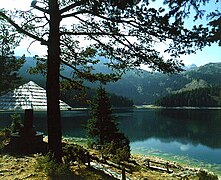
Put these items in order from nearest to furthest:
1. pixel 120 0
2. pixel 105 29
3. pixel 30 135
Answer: pixel 120 0
pixel 105 29
pixel 30 135

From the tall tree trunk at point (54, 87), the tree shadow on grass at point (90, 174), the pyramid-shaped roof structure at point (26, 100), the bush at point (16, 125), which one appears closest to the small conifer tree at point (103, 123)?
the bush at point (16, 125)

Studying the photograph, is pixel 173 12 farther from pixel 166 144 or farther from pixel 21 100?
pixel 166 144

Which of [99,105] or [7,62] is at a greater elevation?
[7,62]

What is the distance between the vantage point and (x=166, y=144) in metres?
58.4

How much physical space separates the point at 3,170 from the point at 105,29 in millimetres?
6380

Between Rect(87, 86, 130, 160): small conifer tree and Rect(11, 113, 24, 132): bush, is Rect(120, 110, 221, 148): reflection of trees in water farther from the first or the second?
Rect(11, 113, 24, 132): bush

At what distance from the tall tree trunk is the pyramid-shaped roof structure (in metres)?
3.00

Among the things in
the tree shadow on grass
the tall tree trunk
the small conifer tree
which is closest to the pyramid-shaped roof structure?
the tall tree trunk

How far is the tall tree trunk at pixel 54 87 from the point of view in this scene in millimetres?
10078

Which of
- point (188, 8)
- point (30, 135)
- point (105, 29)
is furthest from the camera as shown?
point (30, 135)


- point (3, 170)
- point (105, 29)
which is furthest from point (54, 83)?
point (3, 170)

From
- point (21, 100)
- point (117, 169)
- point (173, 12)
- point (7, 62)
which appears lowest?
point (117, 169)

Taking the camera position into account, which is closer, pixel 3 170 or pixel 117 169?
pixel 3 170

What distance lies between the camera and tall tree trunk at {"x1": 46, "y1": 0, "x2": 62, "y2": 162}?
10.1 metres
